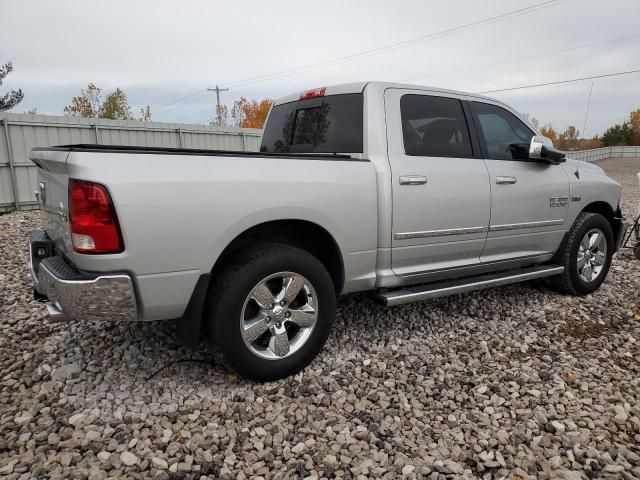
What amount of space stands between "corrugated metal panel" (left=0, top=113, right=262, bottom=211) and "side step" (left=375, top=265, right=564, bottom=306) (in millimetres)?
10016

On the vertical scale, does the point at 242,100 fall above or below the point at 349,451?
above

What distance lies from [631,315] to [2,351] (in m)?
5.13

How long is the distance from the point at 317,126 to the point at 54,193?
1901 millimetres

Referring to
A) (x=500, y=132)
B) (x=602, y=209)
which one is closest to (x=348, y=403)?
(x=500, y=132)

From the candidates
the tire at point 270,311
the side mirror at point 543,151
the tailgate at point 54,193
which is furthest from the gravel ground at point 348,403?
the side mirror at point 543,151

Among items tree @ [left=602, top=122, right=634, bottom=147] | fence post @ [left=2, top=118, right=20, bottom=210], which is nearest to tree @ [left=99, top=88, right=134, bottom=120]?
fence post @ [left=2, top=118, right=20, bottom=210]

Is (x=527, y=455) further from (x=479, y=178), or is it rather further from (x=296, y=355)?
(x=479, y=178)

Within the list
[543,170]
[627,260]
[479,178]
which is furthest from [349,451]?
[627,260]

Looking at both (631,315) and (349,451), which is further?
(631,315)

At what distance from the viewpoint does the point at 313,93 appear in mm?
3750

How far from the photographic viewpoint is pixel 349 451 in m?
2.32

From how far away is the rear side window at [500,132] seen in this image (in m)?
3.81

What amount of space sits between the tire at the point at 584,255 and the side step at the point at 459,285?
0.70 feet

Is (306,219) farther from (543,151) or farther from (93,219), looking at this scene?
(543,151)
